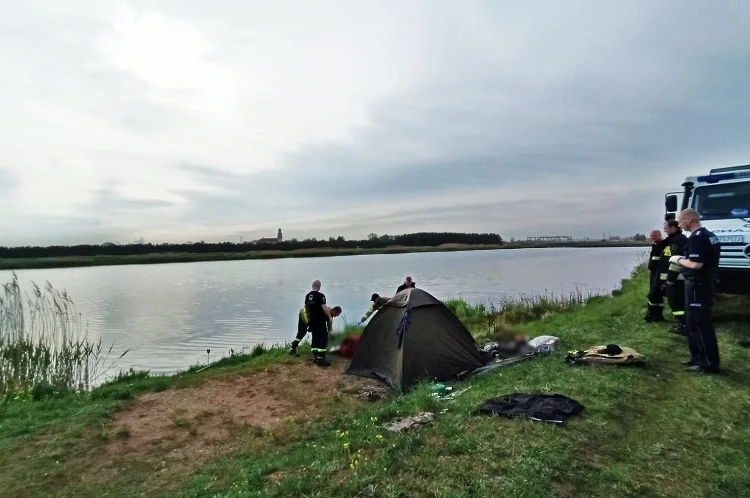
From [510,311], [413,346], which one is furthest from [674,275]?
[510,311]

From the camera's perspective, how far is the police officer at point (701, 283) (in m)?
6.17

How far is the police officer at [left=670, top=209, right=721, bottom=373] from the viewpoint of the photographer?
243 inches

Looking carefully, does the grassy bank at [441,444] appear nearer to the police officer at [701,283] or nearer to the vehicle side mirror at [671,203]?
the police officer at [701,283]

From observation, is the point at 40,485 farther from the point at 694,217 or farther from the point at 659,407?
the point at 694,217

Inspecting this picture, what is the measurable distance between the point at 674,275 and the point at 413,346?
477cm

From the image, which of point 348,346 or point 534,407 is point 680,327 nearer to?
point 534,407

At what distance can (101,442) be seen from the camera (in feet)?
19.4

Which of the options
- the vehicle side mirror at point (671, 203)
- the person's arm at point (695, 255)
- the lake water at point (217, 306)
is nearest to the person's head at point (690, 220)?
the person's arm at point (695, 255)

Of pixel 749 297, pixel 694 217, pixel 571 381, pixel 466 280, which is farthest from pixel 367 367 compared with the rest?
pixel 466 280

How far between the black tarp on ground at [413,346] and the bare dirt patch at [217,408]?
18.6 inches

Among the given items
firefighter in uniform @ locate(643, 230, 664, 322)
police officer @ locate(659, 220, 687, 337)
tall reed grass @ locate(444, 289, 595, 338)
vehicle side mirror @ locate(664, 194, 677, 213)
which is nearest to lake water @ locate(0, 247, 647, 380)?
tall reed grass @ locate(444, 289, 595, 338)

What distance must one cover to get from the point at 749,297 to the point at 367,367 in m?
9.32

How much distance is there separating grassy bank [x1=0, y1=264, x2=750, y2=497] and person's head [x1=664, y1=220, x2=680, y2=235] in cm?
207

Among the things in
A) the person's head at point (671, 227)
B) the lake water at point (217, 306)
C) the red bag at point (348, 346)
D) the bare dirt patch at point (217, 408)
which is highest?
the person's head at point (671, 227)
